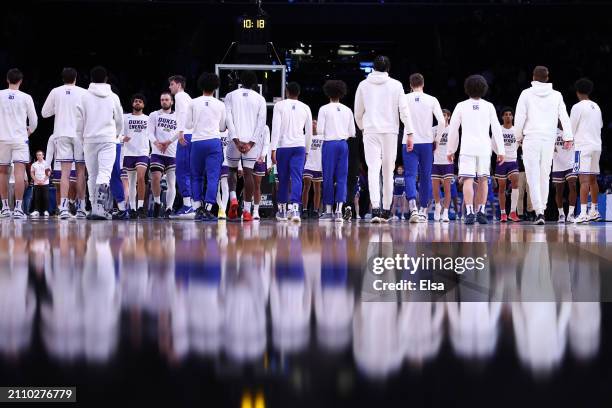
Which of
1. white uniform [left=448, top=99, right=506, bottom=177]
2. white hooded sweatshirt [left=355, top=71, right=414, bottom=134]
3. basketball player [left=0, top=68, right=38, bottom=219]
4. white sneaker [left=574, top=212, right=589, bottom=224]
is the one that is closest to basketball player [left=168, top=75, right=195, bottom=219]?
basketball player [left=0, top=68, right=38, bottom=219]

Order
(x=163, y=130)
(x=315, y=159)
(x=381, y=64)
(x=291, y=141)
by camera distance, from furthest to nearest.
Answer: (x=315, y=159)
(x=163, y=130)
(x=291, y=141)
(x=381, y=64)

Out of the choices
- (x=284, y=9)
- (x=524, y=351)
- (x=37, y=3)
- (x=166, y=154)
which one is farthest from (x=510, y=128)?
(x=37, y=3)

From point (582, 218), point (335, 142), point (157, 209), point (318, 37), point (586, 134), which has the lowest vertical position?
point (582, 218)

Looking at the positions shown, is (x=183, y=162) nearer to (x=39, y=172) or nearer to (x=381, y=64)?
(x=381, y=64)

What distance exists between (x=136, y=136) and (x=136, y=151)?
0.75 feet

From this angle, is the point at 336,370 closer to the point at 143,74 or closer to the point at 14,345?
the point at 14,345

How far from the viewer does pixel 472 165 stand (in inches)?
412

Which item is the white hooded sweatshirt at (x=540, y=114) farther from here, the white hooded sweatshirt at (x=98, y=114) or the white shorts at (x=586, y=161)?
the white hooded sweatshirt at (x=98, y=114)

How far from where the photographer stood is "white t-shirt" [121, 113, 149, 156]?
41.9 ft

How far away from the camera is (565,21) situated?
23547 millimetres

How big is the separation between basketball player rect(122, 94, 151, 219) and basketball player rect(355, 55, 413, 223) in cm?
410

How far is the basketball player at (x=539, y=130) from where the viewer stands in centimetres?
1025

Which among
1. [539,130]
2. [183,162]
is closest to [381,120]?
[539,130]

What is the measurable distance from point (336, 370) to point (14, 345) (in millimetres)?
720
